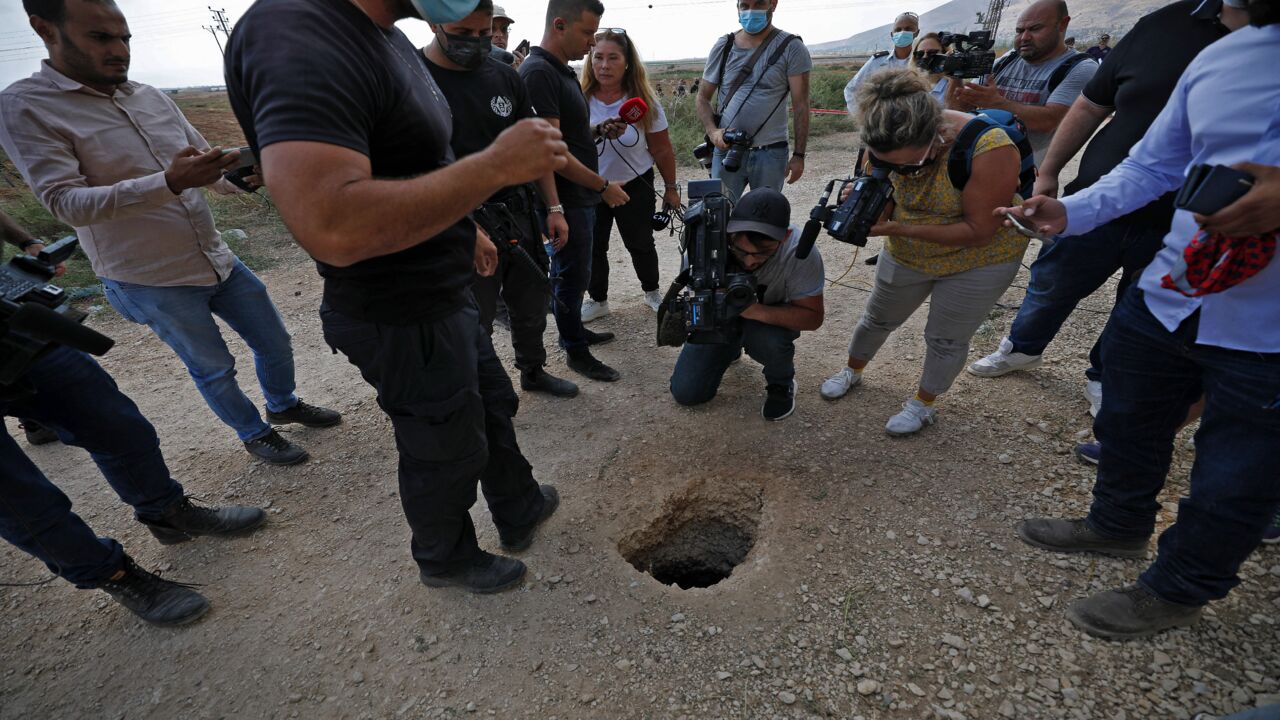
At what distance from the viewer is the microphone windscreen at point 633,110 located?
3549mm

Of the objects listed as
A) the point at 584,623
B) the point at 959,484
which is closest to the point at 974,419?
the point at 959,484

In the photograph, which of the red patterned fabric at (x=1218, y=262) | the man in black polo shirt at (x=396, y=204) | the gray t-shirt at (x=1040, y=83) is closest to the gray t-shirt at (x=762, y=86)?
the gray t-shirt at (x=1040, y=83)

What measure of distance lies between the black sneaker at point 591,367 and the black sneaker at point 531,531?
1.19 meters

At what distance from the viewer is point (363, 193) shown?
116 centimetres

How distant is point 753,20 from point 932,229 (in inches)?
102

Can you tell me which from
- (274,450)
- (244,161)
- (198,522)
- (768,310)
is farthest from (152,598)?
(768,310)

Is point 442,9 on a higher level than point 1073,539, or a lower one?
higher

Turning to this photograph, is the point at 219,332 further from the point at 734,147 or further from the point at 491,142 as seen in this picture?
the point at 734,147

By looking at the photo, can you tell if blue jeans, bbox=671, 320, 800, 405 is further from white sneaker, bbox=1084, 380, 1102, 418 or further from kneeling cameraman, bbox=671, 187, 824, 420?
white sneaker, bbox=1084, 380, 1102, 418

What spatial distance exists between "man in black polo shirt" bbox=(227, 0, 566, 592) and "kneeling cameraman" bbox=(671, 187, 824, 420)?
51.6 inches

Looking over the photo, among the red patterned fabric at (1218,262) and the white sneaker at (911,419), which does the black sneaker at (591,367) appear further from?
the red patterned fabric at (1218,262)

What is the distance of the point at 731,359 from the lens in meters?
3.32

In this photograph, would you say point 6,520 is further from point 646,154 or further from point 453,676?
point 646,154

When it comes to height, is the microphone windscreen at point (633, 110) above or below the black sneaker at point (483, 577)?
above
